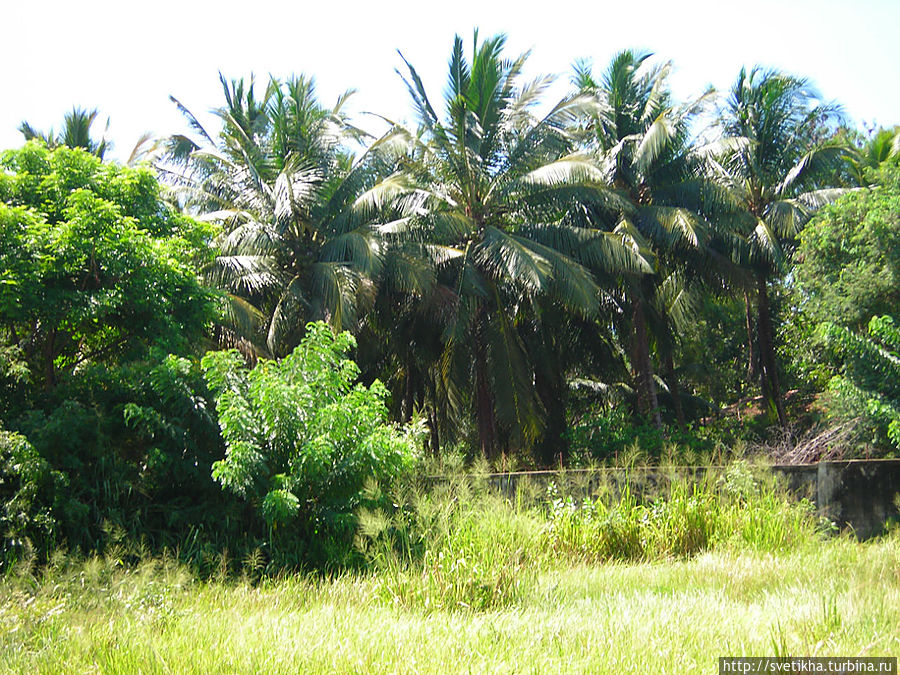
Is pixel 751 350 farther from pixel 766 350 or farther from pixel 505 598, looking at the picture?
pixel 505 598

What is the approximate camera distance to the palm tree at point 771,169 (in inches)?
801

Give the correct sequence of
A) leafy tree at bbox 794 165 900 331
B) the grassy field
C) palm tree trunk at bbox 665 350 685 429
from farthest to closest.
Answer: palm tree trunk at bbox 665 350 685 429 → leafy tree at bbox 794 165 900 331 → the grassy field

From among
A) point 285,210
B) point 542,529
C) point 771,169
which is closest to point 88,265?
point 285,210

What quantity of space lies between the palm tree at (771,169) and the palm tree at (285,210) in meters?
9.58

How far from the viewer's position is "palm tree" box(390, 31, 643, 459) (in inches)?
658

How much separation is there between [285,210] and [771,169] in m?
14.0

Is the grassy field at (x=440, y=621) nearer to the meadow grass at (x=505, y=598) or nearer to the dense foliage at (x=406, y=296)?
the meadow grass at (x=505, y=598)

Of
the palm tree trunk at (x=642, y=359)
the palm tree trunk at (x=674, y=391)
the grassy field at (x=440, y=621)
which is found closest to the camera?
the grassy field at (x=440, y=621)

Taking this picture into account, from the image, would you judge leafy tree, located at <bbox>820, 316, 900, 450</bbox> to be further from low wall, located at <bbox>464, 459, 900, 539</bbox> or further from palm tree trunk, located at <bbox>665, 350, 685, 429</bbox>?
palm tree trunk, located at <bbox>665, 350, 685, 429</bbox>

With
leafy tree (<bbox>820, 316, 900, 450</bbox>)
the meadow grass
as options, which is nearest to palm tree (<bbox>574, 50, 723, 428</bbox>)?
leafy tree (<bbox>820, 316, 900, 450</bbox>)

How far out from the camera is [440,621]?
223 inches

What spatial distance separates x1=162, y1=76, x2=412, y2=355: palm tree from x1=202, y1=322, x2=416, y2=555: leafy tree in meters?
7.03

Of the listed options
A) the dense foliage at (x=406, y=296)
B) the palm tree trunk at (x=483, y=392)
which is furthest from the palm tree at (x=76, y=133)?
the palm tree trunk at (x=483, y=392)

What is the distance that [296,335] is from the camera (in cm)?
1733
